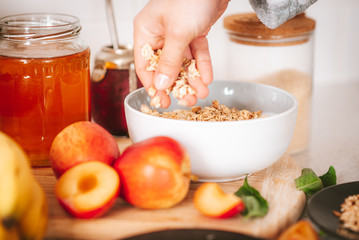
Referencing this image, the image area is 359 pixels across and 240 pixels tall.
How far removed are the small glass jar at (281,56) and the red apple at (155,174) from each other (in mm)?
475

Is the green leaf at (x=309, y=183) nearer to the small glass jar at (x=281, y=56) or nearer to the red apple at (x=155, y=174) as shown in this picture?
the red apple at (x=155, y=174)

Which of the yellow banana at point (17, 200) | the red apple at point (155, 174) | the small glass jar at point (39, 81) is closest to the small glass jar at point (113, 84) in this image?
the small glass jar at point (39, 81)

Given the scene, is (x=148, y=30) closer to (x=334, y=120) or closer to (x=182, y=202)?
(x=182, y=202)

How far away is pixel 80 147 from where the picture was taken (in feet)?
2.29

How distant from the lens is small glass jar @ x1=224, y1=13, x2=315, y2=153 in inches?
40.6

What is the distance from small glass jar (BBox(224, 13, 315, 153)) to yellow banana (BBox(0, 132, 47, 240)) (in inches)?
25.8

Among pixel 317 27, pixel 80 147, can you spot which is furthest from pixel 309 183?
pixel 317 27

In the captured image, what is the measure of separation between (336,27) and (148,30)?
108 cm

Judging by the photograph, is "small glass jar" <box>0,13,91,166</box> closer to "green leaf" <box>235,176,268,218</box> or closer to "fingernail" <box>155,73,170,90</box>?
"fingernail" <box>155,73,170,90</box>

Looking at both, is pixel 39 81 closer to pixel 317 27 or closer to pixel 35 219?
pixel 35 219

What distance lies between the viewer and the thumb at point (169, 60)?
69 cm

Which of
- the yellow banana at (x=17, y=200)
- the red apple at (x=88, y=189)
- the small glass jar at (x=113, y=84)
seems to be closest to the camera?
the yellow banana at (x=17, y=200)

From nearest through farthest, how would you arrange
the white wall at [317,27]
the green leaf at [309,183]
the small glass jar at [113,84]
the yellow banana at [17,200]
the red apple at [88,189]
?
the yellow banana at [17,200], the red apple at [88,189], the green leaf at [309,183], the small glass jar at [113,84], the white wall at [317,27]

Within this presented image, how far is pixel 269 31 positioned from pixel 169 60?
0.40 meters
